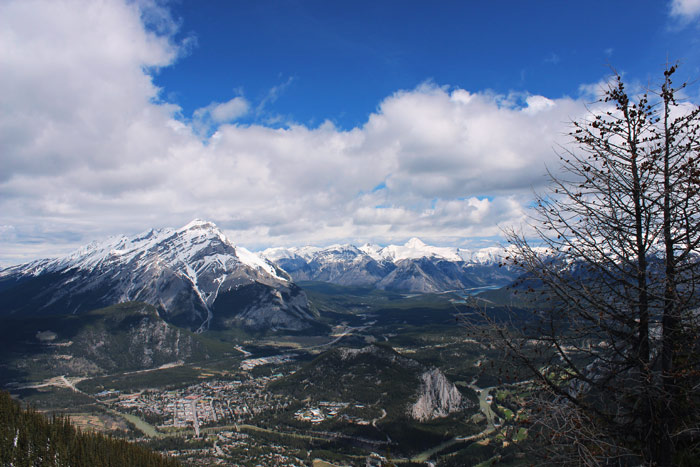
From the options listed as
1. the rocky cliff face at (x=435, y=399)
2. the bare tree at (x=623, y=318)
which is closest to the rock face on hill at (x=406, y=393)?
the rocky cliff face at (x=435, y=399)

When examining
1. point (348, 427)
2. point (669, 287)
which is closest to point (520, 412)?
point (669, 287)

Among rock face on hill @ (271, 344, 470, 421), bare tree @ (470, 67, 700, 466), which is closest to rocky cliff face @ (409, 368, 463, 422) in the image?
rock face on hill @ (271, 344, 470, 421)

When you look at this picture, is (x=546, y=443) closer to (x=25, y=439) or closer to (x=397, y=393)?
(x=25, y=439)

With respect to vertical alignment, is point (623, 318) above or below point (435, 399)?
above

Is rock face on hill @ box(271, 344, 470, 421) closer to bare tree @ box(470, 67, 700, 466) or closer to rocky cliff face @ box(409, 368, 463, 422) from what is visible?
rocky cliff face @ box(409, 368, 463, 422)

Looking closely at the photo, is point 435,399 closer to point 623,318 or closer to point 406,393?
point 406,393

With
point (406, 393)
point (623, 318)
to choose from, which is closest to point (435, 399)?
point (406, 393)

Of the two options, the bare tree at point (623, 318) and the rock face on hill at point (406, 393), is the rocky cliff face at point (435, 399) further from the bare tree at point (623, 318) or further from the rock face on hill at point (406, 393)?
the bare tree at point (623, 318)

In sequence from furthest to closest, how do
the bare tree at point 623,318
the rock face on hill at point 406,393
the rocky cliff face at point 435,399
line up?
the rock face on hill at point 406,393, the rocky cliff face at point 435,399, the bare tree at point 623,318

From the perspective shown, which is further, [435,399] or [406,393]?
[406,393]
